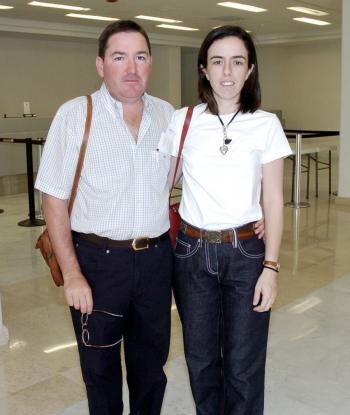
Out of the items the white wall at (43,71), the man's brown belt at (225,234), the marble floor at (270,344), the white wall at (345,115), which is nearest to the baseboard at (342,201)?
the white wall at (345,115)

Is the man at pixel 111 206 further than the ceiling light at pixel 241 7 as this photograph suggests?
No

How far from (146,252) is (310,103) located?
1467 cm

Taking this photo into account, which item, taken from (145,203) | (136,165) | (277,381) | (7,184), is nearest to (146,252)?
(145,203)

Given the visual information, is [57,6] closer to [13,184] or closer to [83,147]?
[13,184]

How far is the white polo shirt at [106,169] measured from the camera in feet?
6.01

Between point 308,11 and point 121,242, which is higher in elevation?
point 308,11

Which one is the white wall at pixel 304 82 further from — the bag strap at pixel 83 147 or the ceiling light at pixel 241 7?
the bag strap at pixel 83 147

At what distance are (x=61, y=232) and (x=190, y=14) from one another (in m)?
9.98

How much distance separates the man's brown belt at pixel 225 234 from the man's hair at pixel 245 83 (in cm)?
39

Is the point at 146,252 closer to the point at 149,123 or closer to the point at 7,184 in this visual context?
the point at 149,123

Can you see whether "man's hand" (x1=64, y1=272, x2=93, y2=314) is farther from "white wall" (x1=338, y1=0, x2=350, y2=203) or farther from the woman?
"white wall" (x1=338, y1=0, x2=350, y2=203)

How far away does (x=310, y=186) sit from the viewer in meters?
9.17

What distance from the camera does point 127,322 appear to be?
6.84 feet

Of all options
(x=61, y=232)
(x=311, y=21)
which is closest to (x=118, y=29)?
(x=61, y=232)
